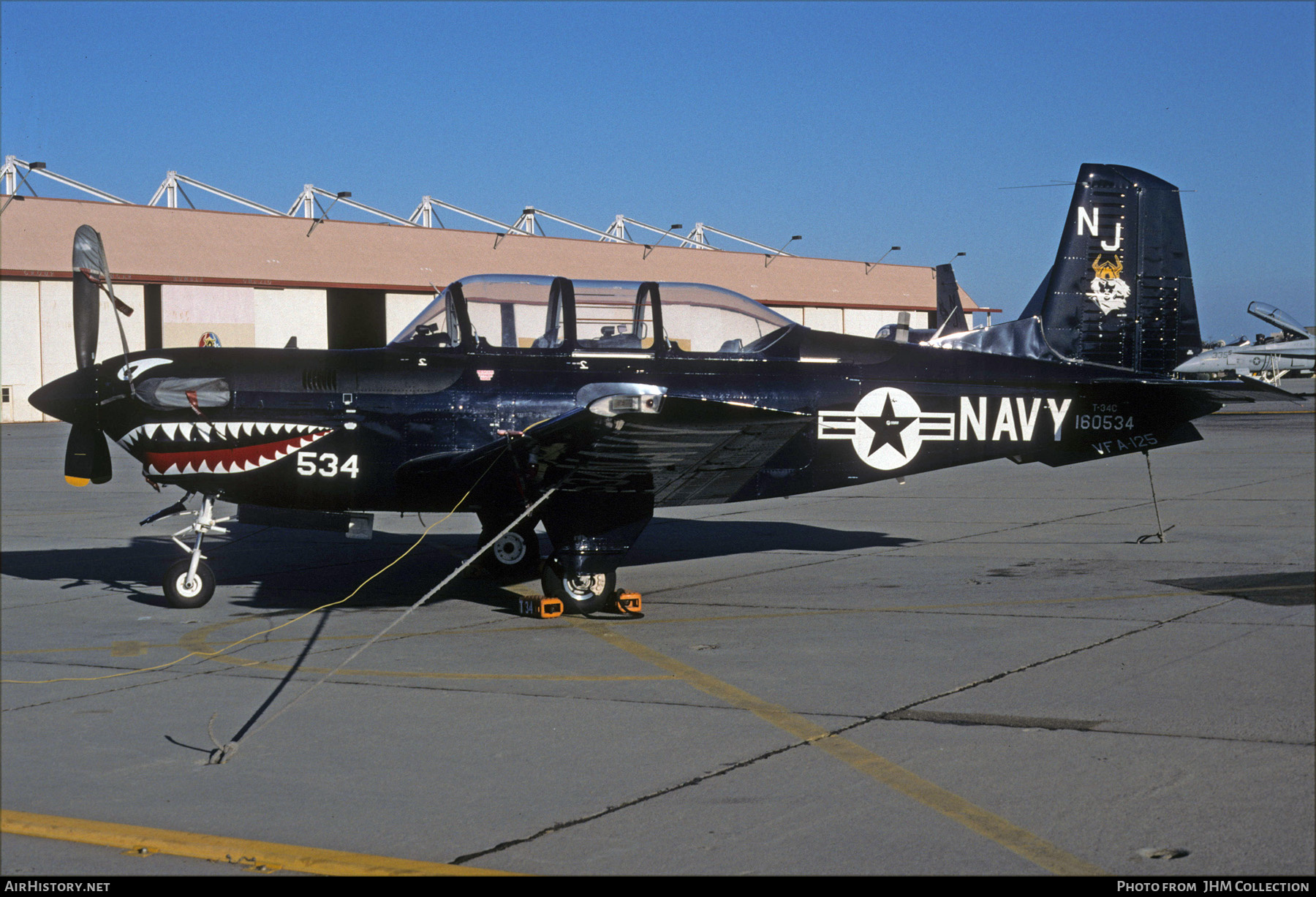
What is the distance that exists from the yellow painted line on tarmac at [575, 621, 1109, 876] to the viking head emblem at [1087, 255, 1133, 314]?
19.6 feet

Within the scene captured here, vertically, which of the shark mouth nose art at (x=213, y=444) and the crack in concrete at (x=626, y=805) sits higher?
the shark mouth nose art at (x=213, y=444)

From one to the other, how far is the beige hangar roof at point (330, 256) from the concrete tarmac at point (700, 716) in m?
32.9

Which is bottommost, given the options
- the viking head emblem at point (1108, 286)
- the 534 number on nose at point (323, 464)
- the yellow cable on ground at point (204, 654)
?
the yellow cable on ground at point (204, 654)

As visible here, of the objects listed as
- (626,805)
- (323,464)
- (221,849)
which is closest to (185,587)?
(323,464)

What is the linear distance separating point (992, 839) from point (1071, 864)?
283mm

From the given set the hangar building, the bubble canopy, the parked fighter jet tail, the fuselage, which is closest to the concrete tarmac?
the fuselage

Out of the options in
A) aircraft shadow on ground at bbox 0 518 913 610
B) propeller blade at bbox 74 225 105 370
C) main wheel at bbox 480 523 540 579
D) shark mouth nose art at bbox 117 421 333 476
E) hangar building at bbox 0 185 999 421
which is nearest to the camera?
shark mouth nose art at bbox 117 421 333 476

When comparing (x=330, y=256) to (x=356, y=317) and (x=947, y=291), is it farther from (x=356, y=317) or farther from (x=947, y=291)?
(x=947, y=291)

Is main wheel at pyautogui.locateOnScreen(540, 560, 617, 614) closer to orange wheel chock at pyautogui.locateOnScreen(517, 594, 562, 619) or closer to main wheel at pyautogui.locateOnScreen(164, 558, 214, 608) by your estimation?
orange wheel chock at pyautogui.locateOnScreen(517, 594, 562, 619)

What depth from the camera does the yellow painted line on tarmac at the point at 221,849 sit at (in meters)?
3.64

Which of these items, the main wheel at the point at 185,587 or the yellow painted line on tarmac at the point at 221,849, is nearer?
the yellow painted line on tarmac at the point at 221,849

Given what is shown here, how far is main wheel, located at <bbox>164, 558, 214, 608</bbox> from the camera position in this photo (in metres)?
8.41

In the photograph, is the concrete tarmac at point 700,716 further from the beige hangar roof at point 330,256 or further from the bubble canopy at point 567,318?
the beige hangar roof at point 330,256

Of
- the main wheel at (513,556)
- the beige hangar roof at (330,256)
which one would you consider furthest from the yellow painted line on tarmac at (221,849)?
the beige hangar roof at (330,256)
